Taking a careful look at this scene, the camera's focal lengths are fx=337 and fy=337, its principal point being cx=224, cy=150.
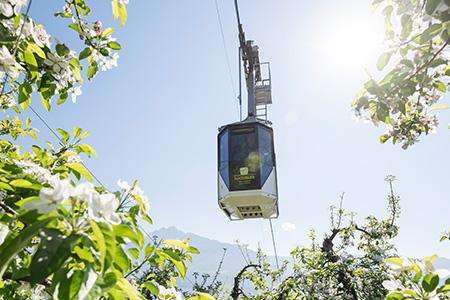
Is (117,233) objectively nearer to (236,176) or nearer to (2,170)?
(2,170)

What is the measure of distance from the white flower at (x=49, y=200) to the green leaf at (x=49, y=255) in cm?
4

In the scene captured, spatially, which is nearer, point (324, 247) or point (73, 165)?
point (73, 165)

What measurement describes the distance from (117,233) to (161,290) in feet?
2.11

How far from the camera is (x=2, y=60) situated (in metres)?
1.06

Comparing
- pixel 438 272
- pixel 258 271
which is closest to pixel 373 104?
pixel 438 272

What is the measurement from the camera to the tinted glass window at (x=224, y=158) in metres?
6.34

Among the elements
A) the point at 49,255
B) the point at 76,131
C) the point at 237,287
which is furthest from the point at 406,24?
the point at 237,287

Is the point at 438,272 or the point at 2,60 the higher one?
the point at 2,60

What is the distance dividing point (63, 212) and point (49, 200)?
4cm

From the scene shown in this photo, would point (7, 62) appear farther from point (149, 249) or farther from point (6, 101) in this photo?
point (6, 101)

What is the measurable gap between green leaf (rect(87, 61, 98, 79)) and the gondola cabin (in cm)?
467

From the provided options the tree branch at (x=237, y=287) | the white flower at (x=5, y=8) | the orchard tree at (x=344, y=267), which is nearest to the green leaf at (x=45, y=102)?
the white flower at (x=5, y=8)

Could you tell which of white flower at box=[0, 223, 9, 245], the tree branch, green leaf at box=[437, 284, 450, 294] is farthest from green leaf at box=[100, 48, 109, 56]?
the tree branch

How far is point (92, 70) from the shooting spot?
61.8 inches
